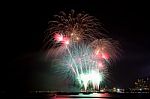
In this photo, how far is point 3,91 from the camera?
18825cm
